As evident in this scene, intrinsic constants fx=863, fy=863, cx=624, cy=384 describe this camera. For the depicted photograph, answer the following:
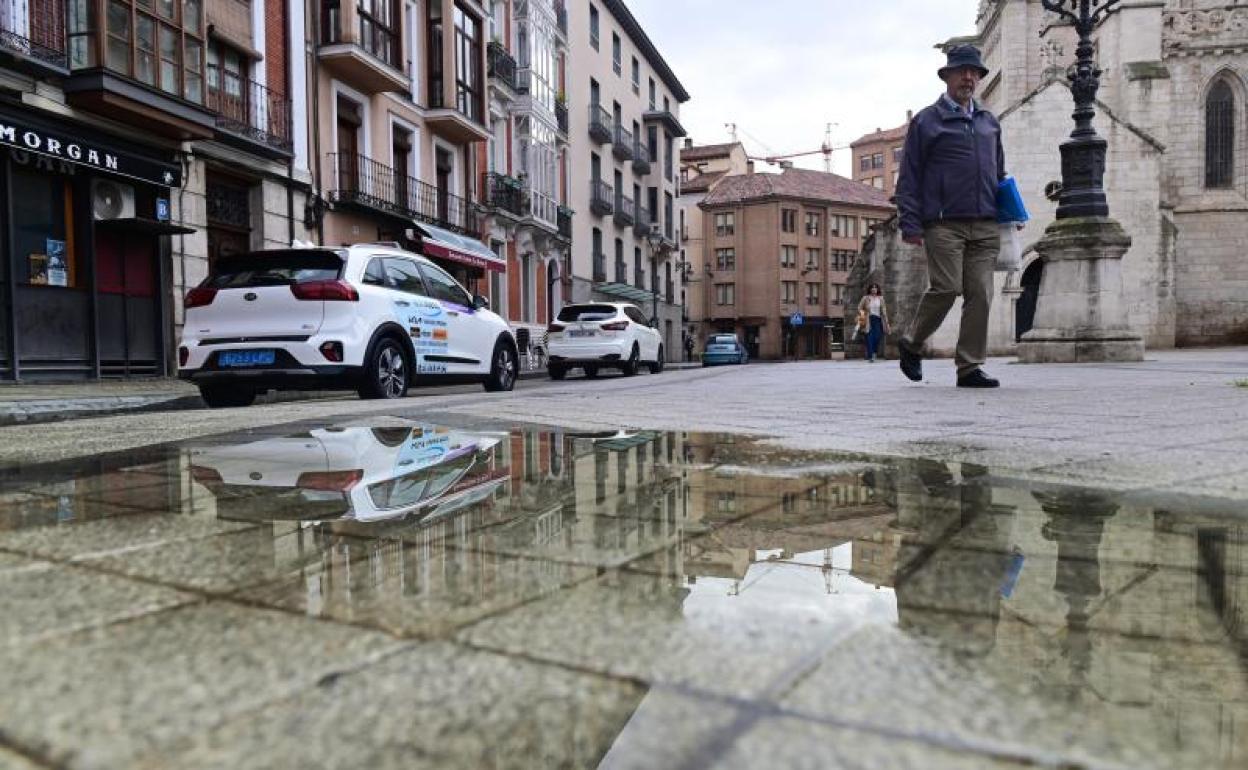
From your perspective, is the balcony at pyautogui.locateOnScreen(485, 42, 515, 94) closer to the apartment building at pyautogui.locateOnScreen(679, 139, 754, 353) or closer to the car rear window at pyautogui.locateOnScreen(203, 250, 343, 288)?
the car rear window at pyautogui.locateOnScreen(203, 250, 343, 288)

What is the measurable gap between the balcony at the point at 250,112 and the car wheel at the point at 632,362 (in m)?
7.87

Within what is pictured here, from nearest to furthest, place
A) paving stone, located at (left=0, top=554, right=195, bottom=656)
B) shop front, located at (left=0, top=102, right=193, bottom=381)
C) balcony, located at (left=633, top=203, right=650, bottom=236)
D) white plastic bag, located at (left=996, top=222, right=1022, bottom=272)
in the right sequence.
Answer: paving stone, located at (left=0, top=554, right=195, bottom=656), white plastic bag, located at (left=996, top=222, right=1022, bottom=272), shop front, located at (left=0, top=102, right=193, bottom=381), balcony, located at (left=633, top=203, right=650, bottom=236)

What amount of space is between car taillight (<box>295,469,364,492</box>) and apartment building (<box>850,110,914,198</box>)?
293 ft

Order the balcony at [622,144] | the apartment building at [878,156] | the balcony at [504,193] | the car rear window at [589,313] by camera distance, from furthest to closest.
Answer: the apartment building at [878,156] < the balcony at [622,144] < the balcony at [504,193] < the car rear window at [589,313]

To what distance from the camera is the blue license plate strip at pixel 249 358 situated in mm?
8102

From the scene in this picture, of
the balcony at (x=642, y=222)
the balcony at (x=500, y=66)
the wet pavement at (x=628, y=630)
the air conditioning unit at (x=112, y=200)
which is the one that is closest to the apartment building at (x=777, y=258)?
the balcony at (x=642, y=222)

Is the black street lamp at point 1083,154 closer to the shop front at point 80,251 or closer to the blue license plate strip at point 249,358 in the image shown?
the blue license plate strip at point 249,358

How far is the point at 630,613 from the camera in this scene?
1398 millimetres

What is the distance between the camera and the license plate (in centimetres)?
810

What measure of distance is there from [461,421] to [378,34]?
17663 mm

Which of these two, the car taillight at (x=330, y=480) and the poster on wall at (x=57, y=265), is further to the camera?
the poster on wall at (x=57, y=265)

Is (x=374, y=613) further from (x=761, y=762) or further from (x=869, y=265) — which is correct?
(x=869, y=265)

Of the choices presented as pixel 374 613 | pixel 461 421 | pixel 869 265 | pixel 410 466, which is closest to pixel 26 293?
pixel 461 421

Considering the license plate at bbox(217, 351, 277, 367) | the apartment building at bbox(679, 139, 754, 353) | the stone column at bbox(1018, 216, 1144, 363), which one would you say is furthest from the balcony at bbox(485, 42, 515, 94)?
the apartment building at bbox(679, 139, 754, 353)
